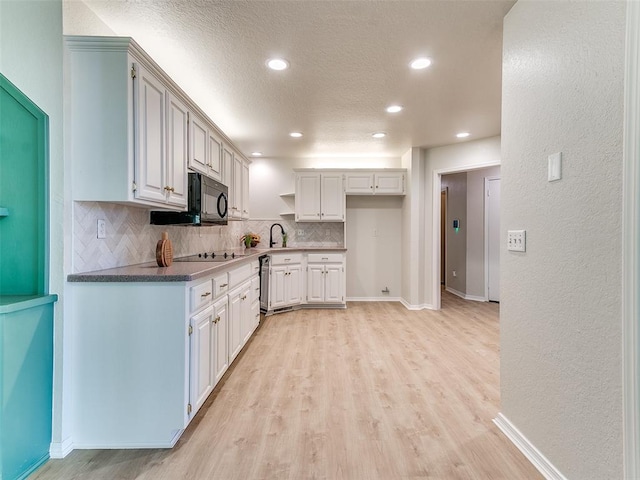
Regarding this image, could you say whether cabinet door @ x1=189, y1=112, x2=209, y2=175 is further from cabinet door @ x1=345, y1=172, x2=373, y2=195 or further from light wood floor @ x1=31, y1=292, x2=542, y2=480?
cabinet door @ x1=345, y1=172, x2=373, y2=195

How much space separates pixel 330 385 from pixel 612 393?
1.66 metres

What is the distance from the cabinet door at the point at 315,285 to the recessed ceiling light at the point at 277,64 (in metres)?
2.82

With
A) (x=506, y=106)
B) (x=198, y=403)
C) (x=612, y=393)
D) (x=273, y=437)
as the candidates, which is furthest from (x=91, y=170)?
(x=612, y=393)

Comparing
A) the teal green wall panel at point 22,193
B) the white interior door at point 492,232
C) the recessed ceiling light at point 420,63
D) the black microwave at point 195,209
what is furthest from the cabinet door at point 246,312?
the white interior door at point 492,232

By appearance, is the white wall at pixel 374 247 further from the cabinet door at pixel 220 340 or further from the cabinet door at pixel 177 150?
the cabinet door at pixel 177 150

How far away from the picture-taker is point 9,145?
1.43m

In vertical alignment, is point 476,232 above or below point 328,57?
below

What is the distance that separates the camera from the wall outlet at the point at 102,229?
188 centimetres

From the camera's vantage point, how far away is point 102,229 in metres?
1.91

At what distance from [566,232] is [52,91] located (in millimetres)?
2588

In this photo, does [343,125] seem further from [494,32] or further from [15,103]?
[15,103]

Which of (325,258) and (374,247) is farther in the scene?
(374,247)

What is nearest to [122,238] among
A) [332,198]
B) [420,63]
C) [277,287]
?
[277,287]

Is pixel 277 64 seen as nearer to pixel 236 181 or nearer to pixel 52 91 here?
pixel 52 91
